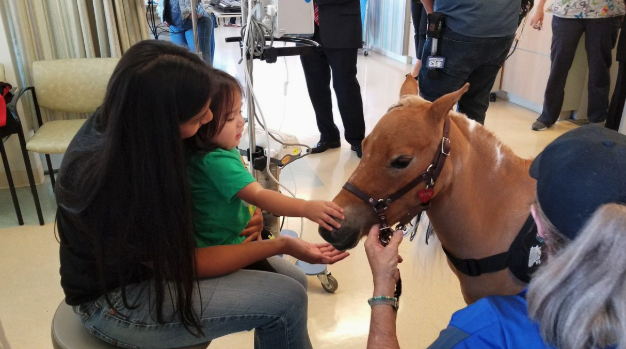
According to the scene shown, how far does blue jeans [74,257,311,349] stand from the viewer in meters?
1.13

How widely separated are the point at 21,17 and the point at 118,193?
7.77ft

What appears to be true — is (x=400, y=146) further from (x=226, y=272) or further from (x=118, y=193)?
(x=118, y=193)

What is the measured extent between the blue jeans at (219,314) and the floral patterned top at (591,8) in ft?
11.1

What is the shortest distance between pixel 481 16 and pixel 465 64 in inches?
8.4

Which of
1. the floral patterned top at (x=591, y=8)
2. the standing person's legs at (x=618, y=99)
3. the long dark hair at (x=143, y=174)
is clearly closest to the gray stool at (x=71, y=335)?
the long dark hair at (x=143, y=174)

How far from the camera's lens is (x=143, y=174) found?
41.2 inches

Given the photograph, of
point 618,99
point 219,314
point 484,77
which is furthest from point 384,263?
point 618,99

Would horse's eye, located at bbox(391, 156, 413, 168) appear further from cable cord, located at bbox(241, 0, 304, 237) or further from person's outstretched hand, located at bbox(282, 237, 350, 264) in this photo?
cable cord, located at bbox(241, 0, 304, 237)

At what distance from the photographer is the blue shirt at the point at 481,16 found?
2092 mm

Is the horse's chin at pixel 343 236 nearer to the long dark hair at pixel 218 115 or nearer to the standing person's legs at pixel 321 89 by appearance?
the long dark hair at pixel 218 115

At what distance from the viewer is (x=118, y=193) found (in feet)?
3.44

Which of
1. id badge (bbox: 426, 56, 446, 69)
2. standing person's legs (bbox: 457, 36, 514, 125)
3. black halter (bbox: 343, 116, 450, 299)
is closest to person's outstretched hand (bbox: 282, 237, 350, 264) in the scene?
black halter (bbox: 343, 116, 450, 299)

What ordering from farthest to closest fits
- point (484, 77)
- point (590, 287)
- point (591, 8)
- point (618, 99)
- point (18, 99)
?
point (591, 8), point (618, 99), point (18, 99), point (484, 77), point (590, 287)

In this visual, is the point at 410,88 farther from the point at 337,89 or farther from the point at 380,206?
the point at 337,89
